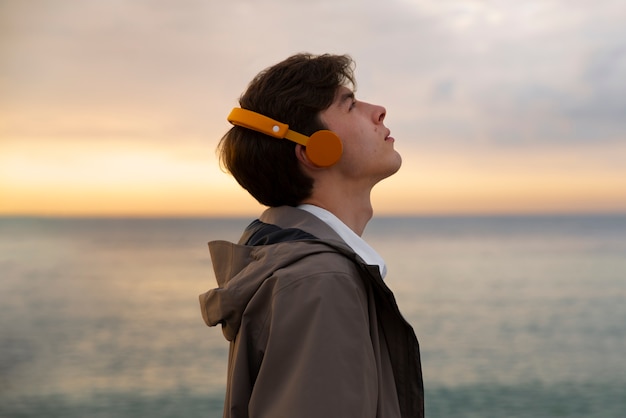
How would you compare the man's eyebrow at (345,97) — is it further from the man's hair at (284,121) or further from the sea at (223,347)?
the sea at (223,347)

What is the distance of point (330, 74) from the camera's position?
1663 mm

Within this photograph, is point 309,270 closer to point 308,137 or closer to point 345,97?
point 308,137

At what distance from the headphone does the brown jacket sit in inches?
4.8

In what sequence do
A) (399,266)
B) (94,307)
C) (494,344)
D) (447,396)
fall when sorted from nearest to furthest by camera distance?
(447,396) → (494,344) → (94,307) → (399,266)

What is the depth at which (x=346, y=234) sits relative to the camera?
5.32 feet

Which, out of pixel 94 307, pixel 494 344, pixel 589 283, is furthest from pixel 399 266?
pixel 494 344

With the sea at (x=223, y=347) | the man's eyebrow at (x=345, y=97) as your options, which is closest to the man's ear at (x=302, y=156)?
the man's eyebrow at (x=345, y=97)

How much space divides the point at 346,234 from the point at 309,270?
246 millimetres

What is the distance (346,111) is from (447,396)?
780cm

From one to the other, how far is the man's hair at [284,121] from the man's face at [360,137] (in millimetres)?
25

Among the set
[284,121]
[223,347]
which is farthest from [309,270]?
[223,347]

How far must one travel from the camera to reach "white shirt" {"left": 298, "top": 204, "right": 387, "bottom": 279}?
5.28 feet

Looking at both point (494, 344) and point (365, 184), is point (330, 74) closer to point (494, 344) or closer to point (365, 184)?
point (365, 184)

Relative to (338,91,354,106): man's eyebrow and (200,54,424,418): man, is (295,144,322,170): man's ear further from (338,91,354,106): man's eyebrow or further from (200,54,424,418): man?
(338,91,354,106): man's eyebrow
